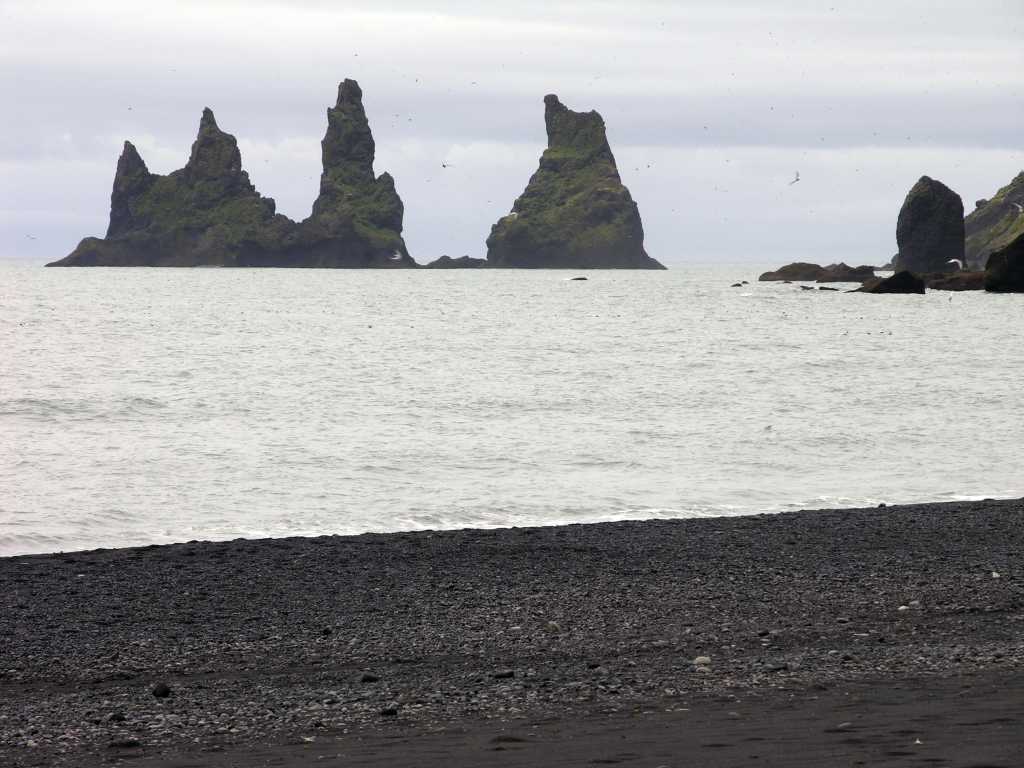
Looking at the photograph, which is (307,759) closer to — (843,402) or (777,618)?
(777,618)

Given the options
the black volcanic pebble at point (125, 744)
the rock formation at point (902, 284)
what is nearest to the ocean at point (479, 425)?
the black volcanic pebble at point (125, 744)

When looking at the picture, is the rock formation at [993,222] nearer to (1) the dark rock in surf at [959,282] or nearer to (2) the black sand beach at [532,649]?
(1) the dark rock in surf at [959,282]

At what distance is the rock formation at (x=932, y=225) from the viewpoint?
13275 centimetres

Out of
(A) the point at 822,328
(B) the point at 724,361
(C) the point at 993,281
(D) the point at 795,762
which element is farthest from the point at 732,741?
(C) the point at 993,281

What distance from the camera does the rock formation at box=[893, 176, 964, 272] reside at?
436 ft

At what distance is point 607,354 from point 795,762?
55721 mm

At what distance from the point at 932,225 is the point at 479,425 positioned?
10819cm

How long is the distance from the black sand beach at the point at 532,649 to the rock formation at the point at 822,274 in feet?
426

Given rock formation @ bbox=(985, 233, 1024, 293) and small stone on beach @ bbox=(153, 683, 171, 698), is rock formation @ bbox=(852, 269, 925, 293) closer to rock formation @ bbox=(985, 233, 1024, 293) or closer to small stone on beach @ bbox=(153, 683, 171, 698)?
rock formation @ bbox=(985, 233, 1024, 293)

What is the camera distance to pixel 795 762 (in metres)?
7.59

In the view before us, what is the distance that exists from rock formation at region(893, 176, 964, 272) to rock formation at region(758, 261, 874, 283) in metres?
6.54

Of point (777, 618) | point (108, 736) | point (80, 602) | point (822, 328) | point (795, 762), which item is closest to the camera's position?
point (795, 762)

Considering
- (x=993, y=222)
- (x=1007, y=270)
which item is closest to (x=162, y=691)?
(x=1007, y=270)

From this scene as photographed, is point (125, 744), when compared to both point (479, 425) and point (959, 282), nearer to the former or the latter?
point (479, 425)
